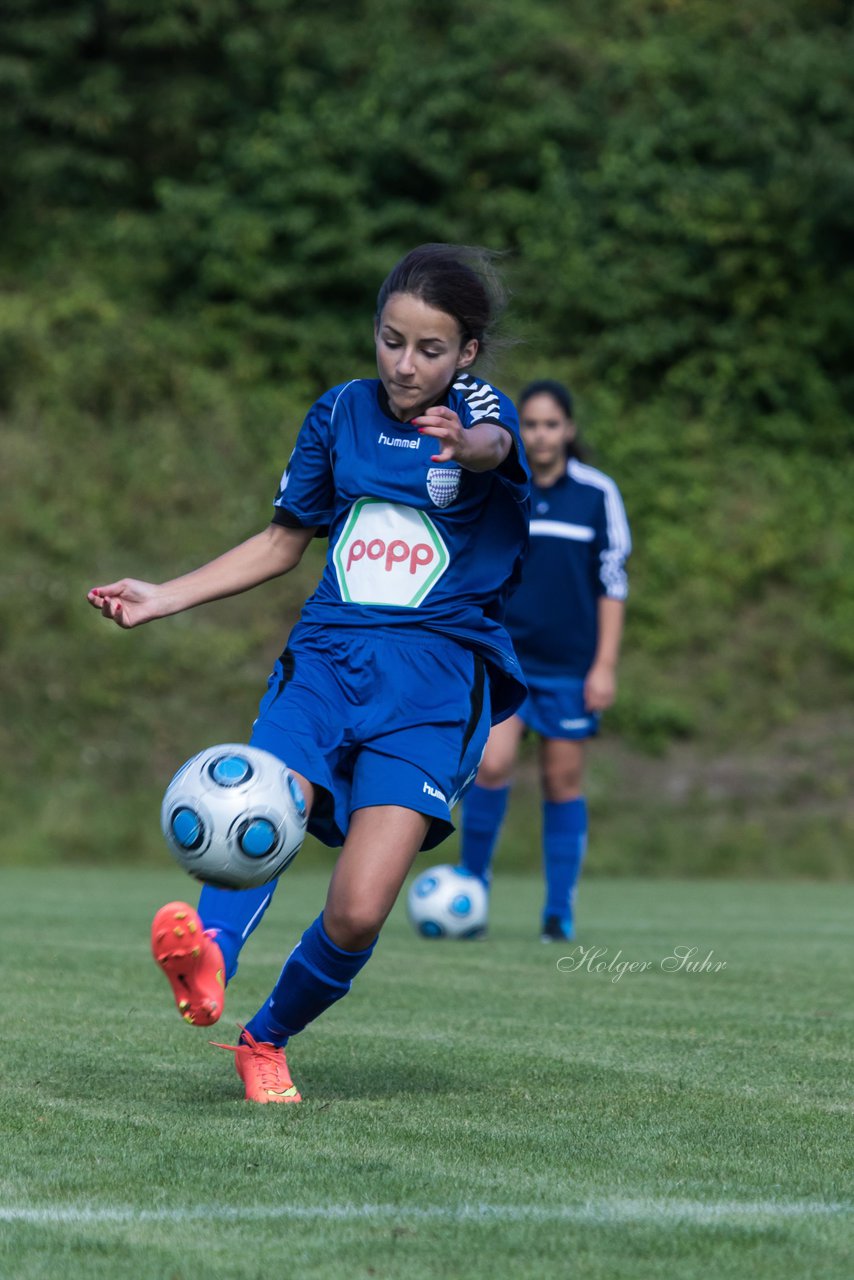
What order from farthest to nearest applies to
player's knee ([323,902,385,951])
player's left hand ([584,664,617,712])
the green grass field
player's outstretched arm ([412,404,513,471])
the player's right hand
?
player's left hand ([584,664,617,712]) → the player's right hand → player's knee ([323,902,385,951]) → player's outstretched arm ([412,404,513,471]) → the green grass field

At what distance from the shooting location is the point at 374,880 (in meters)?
3.59

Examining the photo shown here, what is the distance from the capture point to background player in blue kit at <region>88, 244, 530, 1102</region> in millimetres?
3650

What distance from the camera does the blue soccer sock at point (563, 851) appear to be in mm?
7730

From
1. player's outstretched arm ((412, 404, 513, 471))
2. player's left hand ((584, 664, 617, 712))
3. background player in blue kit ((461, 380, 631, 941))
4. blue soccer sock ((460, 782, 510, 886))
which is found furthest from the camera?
blue soccer sock ((460, 782, 510, 886))

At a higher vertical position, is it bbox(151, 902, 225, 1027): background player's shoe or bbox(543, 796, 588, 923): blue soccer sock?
bbox(151, 902, 225, 1027): background player's shoe

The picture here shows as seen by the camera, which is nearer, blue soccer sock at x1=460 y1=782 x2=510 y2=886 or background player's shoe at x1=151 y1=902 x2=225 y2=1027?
background player's shoe at x1=151 y1=902 x2=225 y2=1027

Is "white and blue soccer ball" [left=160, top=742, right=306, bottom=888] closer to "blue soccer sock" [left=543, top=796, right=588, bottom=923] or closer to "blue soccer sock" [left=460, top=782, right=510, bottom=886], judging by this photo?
"blue soccer sock" [left=543, top=796, right=588, bottom=923]

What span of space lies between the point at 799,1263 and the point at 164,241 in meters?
17.4

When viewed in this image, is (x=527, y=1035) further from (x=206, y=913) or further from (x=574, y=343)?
(x=574, y=343)

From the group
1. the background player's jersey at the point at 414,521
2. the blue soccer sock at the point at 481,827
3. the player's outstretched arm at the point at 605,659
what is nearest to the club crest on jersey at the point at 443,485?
the background player's jersey at the point at 414,521

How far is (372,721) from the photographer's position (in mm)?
3711

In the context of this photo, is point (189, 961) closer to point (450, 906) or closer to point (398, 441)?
point (398, 441)

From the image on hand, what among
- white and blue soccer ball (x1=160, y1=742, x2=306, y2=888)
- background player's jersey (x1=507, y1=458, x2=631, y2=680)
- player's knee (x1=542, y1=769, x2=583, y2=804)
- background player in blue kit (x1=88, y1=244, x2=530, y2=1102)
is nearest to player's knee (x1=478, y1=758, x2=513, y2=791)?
player's knee (x1=542, y1=769, x2=583, y2=804)

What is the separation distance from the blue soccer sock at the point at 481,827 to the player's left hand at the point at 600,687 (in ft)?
2.03
